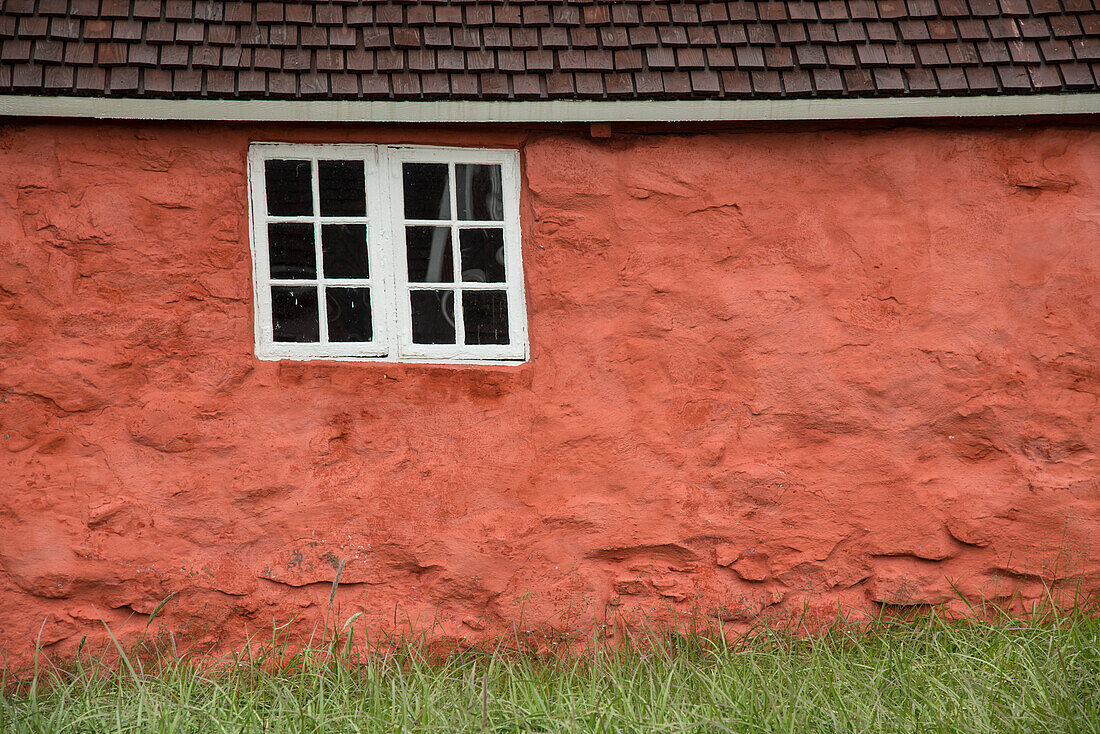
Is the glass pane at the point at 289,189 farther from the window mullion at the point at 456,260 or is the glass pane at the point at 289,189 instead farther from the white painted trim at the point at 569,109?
the window mullion at the point at 456,260

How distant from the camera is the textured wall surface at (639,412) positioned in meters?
4.06

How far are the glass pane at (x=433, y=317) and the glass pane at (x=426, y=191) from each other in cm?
39

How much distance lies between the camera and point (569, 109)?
4051 mm

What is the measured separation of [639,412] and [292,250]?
1.84m

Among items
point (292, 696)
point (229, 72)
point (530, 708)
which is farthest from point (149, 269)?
point (530, 708)

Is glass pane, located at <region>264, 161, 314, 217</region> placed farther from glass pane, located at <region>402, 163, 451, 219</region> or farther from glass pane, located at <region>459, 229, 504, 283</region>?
glass pane, located at <region>459, 229, 504, 283</region>

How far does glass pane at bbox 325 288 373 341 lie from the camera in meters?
4.29

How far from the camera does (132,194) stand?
402 cm

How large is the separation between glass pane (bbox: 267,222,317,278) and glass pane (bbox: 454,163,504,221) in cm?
75

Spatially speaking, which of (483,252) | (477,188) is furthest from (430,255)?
(477,188)

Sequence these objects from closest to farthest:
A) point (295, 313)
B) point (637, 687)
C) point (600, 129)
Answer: point (637, 687) < point (600, 129) < point (295, 313)

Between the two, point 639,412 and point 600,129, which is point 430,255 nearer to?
point 600,129

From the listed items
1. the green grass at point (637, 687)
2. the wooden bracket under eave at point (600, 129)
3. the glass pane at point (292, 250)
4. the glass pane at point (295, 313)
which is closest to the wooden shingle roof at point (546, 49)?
the wooden bracket under eave at point (600, 129)

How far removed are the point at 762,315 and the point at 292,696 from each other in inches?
107
